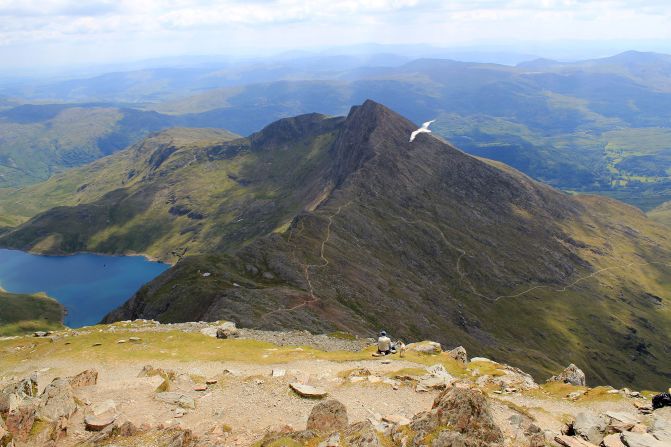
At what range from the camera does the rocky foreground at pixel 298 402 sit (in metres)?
28.6

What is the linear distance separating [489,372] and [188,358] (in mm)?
34009

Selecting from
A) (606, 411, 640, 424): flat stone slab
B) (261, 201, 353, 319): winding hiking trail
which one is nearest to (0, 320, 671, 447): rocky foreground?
(606, 411, 640, 424): flat stone slab

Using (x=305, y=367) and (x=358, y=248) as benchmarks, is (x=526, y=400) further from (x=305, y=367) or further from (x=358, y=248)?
(x=358, y=248)

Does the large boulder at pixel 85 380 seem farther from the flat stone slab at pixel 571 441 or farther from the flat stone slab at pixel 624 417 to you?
the flat stone slab at pixel 624 417

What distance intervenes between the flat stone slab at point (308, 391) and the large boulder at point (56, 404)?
667 inches

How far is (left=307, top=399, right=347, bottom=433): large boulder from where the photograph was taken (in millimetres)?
29656

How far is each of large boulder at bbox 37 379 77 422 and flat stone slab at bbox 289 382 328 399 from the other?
1694cm

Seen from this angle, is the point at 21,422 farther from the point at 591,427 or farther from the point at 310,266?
the point at 310,266

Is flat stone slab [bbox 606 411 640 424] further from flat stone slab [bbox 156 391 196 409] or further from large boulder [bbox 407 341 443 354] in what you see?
flat stone slab [bbox 156 391 196 409]

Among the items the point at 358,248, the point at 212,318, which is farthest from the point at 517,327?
the point at 212,318

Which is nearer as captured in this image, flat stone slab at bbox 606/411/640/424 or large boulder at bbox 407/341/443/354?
flat stone slab at bbox 606/411/640/424

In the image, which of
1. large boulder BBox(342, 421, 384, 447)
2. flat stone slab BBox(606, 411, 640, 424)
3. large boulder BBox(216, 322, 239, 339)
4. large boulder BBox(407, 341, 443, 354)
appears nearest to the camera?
large boulder BBox(342, 421, 384, 447)

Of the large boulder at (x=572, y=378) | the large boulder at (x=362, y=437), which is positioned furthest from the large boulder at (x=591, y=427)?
the large boulder at (x=572, y=378)

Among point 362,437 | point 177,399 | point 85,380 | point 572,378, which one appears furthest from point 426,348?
point 85,380
